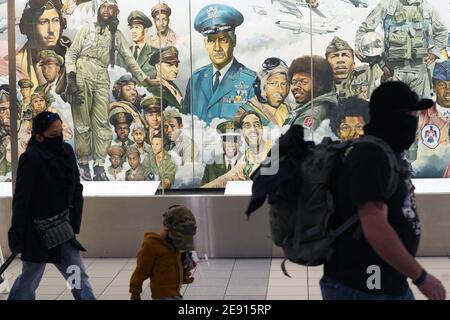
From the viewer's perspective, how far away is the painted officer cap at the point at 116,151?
24.4 feet

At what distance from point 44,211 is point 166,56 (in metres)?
2.76

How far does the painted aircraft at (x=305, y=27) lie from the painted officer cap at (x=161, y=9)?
38.6 inches

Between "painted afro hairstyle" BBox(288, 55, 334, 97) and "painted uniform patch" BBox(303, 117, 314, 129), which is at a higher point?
"painted afro hairstyle" BBox(288, 55, 334, 97)

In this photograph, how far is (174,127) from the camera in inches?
293

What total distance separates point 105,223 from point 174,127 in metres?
1.09

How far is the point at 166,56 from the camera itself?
24.2ft

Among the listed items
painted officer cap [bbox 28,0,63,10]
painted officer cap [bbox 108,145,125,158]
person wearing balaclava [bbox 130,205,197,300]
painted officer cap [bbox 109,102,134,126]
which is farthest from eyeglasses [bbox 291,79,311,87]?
person wearing balaclava [bbox 130,205,197,300]

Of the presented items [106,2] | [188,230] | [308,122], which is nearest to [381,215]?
[188,230]

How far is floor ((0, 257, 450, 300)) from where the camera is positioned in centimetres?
625

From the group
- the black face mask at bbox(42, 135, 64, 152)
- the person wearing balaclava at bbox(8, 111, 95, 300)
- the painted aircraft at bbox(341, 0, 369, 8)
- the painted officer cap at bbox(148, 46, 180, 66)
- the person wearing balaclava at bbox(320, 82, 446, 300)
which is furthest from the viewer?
the painted officer cap at bbox(148, 46, 180, 66)

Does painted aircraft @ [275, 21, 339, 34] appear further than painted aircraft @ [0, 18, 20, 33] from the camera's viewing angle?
No

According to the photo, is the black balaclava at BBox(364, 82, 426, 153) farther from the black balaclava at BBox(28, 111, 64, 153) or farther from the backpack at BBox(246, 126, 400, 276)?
the black balaclava at BBox(28, 111, 64, 153)

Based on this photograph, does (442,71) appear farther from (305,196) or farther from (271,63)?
(305,196)

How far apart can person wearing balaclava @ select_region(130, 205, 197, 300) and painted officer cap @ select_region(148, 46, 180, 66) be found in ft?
10.8
